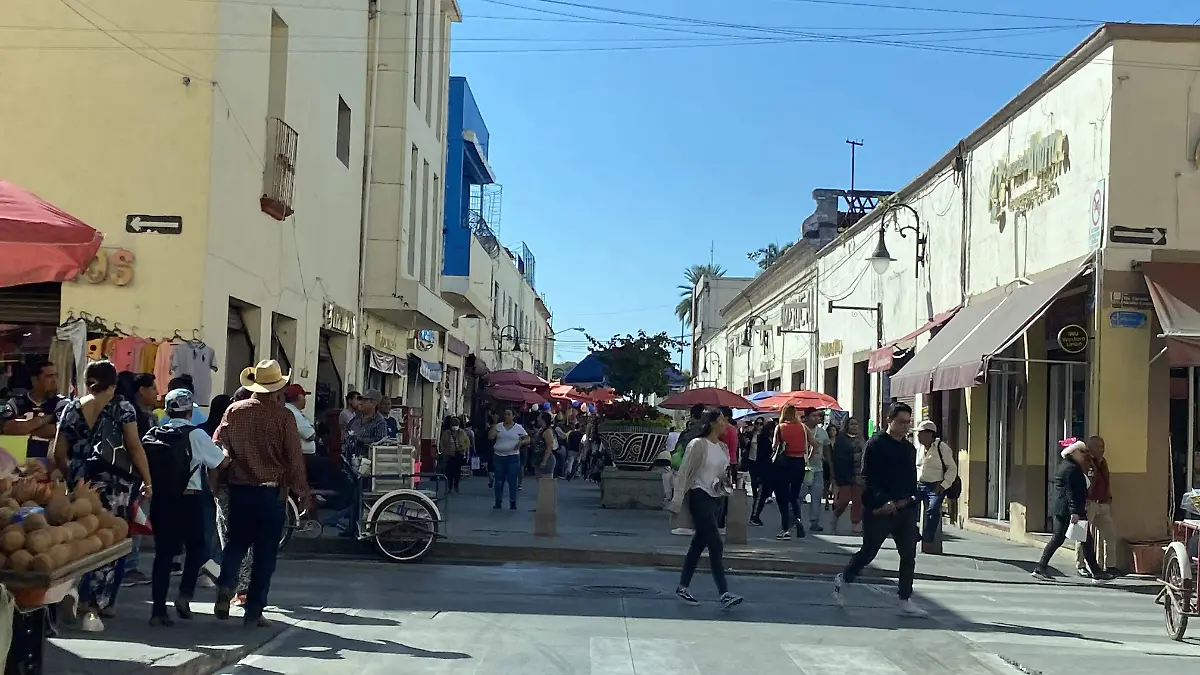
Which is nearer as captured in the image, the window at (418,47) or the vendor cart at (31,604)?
the vendor cart at (31,604)

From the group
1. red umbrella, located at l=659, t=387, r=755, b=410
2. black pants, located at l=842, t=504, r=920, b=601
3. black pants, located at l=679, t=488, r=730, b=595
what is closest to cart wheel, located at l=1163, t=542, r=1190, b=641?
black pants, located at l=842, t=504, r=920, b=601

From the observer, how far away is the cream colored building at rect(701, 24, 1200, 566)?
15.9 m

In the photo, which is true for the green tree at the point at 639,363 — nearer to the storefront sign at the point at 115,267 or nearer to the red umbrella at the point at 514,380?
the red umbrella at the point at 514,380

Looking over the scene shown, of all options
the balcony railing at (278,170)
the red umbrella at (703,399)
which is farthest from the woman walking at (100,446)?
the red umbrella at (703,399)

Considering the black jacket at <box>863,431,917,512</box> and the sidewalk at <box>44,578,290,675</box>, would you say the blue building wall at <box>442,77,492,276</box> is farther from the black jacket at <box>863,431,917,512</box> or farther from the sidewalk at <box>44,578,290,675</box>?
the sidewalk at <box>44,578,290,675</box>

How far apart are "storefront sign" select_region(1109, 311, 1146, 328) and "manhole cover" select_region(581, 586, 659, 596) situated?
7279mm

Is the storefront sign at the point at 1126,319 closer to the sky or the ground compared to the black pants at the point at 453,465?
closer to the sky

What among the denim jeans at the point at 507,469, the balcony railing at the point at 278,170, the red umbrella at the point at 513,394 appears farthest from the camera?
the red umbrella at the point at 513,394

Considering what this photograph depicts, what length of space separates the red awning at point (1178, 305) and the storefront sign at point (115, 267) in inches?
477

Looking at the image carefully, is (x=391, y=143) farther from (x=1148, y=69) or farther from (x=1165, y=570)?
(x=1165, y=570)

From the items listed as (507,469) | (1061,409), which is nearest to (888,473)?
(1061,409)

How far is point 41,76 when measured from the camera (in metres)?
15.2

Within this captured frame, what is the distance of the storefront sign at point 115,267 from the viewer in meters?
14.9

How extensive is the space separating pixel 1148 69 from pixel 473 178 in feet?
84.6
